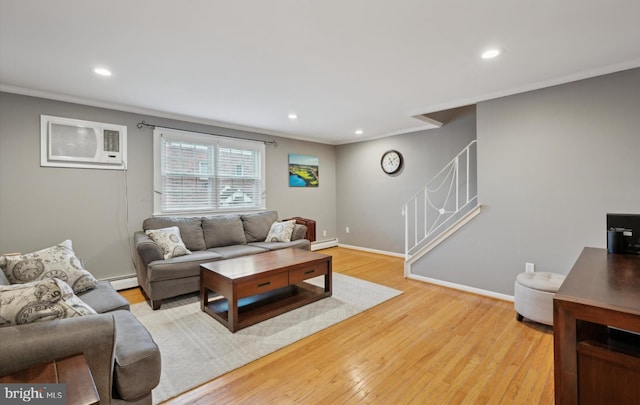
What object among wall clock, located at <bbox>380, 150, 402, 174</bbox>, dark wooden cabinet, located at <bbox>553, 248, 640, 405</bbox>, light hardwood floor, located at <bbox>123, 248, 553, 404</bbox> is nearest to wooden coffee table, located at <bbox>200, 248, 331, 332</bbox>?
light hardwood floor, located at <bbox>123, 248, 553, 404</bbox>

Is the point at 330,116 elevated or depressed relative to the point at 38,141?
elevated

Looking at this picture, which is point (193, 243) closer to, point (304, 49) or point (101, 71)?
point (101, 71)

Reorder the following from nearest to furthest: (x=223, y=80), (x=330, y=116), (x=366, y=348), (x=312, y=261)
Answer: (x=366, y=348) < (x=223, y=80) < (x=312, y=261) < (x=330, y=116)

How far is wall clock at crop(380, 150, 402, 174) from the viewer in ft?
17.5

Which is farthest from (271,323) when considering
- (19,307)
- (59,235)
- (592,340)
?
(59,235)

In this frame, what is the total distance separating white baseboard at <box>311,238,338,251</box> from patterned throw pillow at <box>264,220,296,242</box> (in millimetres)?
1507

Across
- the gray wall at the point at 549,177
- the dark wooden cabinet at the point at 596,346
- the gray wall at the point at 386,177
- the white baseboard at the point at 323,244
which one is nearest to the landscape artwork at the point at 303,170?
the gray wall at the point at 386,177

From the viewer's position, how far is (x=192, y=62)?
8.13 feet

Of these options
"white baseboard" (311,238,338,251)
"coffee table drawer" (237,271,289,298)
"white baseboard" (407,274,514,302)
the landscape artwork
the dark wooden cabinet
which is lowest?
"white baseboard" (407,274,514,302)

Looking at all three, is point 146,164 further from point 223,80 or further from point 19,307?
point 19,307

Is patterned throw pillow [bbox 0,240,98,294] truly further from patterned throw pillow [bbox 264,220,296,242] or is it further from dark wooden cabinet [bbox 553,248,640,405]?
dark wooden cabinet [bbox 553,248,640,405]

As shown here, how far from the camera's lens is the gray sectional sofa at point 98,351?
1.10 meters

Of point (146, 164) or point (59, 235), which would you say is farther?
point (146, 164)

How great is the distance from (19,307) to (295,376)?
1.51 m
